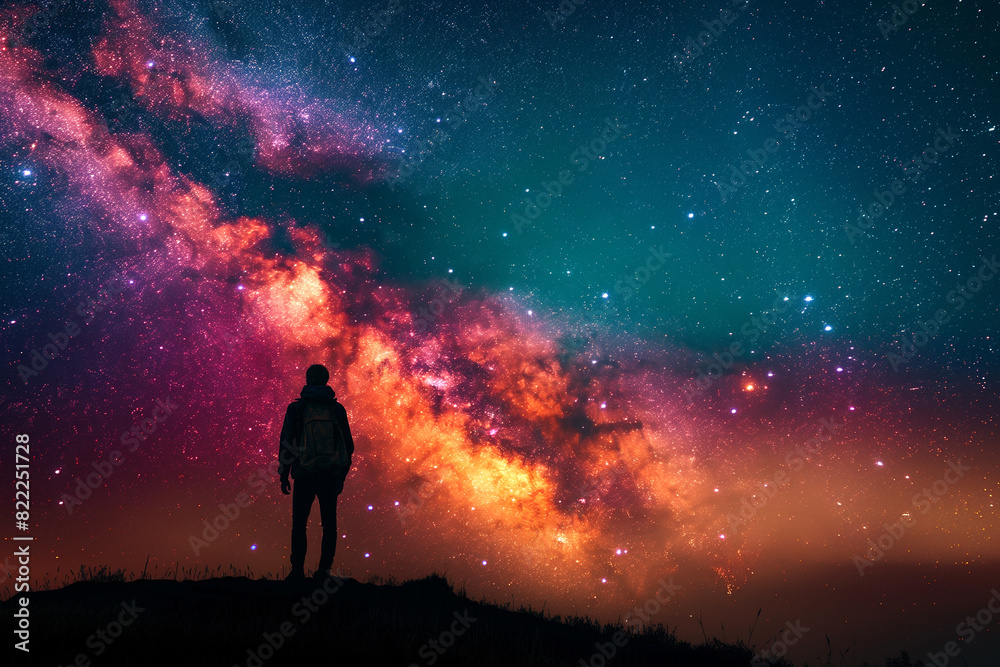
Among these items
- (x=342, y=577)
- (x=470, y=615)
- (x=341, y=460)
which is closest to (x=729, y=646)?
(x=470, y=615)

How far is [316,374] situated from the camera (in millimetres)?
6445

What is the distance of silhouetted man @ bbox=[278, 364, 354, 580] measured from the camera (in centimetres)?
592

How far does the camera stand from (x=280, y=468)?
594 centimetres

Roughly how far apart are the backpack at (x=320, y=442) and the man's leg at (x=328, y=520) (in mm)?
265

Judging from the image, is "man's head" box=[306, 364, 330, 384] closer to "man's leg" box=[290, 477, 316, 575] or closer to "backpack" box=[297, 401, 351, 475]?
"backpack" box=[297, 401, 351, 475]

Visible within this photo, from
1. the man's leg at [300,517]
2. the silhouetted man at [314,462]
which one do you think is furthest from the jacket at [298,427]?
the man's leg at [300,517]

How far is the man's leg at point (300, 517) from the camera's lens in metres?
5.86

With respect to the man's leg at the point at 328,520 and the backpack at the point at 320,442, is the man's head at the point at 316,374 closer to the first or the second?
the backpack at the point at 320,442

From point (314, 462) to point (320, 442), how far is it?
238 mm

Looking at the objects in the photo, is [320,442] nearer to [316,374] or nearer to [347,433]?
[347,433]

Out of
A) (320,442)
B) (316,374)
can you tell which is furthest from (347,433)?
(316,374)

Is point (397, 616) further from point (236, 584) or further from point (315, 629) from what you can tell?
point (236, 584)

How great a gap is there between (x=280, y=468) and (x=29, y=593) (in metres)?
2.55

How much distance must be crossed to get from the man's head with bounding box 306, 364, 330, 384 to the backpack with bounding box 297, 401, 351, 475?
331 mm
